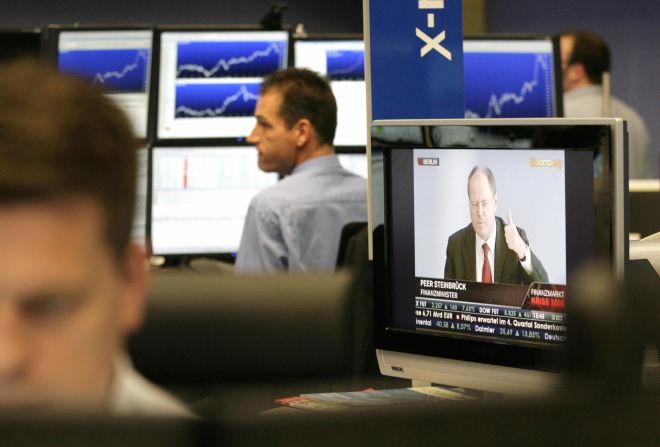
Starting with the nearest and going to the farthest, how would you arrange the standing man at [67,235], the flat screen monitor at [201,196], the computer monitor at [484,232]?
1. the standing man at [67,235]
2. the computer monitor at [484,232]
3. the flat screen monitor at [201,196]

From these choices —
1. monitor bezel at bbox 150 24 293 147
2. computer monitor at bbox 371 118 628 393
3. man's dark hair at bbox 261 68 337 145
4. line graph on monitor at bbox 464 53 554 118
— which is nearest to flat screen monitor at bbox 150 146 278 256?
monitor bezel at bbox 150 24 293 147

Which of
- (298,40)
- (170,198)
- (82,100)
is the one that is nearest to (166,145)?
(170,198)

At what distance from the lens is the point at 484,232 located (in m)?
1.54

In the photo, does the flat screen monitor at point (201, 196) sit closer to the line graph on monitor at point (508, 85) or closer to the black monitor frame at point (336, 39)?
the black monitor frame at point (336, 39)

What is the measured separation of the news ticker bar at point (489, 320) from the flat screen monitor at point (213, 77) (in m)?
2.66

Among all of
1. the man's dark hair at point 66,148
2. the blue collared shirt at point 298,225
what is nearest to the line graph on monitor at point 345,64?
the blue collared shirt at point 298,225

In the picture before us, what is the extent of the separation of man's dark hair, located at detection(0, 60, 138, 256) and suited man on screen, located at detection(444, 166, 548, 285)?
1.03 meters

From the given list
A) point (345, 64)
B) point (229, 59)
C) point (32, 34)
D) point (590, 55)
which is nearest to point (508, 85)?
point (345, 64)

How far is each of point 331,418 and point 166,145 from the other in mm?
3878

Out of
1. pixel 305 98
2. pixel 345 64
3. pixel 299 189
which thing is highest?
pixel 345 64

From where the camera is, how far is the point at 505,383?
1.56 meters

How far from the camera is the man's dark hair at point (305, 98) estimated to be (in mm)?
3672

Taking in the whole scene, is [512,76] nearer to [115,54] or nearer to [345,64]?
[345,64]

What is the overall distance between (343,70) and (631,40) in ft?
13.1
